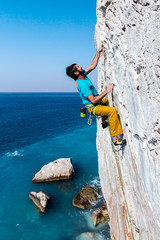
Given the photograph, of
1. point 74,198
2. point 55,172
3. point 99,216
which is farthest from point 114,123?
point 55,172

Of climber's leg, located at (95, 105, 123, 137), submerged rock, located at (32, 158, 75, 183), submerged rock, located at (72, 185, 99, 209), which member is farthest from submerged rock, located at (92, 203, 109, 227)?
climber's leg, located at (95, 105, 123, 137)

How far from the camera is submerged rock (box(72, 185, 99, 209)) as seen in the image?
1858 cm

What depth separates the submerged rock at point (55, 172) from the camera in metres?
22.8

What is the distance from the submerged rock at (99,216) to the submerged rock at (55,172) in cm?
721

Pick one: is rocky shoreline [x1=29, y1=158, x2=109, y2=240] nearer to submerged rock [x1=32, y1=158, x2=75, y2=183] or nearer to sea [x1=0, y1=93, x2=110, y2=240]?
submerged rock [x1=32, y1=158, x2=75, y2=183]

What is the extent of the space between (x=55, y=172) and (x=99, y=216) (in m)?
8.39

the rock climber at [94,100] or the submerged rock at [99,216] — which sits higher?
the rock climber at [94,100]

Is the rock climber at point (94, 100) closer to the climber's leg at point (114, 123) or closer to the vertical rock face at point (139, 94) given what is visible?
the climber's leg at point (114, 123)

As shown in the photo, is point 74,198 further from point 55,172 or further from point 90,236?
point 90,236

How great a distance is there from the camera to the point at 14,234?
16172 millimetres

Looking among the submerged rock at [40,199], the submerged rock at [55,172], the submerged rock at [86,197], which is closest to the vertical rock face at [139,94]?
the submerged rock at [86,197]

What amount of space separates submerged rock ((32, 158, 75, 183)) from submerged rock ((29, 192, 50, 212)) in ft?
9.79

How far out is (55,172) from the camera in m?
22.9

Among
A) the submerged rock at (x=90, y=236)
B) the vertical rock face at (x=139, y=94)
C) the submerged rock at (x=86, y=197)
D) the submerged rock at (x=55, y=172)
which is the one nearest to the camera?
the vertical rock face at (x=139, y=94)
